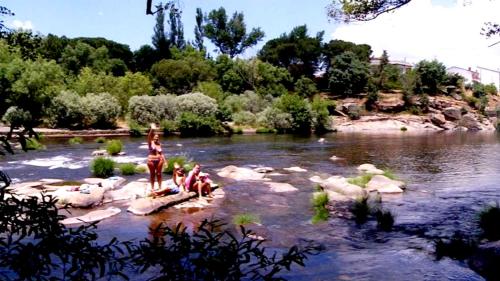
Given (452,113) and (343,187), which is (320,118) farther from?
(343,187)

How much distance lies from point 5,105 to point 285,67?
92982mm

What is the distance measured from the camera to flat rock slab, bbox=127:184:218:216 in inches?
560

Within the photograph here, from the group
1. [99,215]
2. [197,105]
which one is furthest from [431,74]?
[99,215]

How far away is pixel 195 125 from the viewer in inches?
2025

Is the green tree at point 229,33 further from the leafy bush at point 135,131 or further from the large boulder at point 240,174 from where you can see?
the large boulder at point 240,174

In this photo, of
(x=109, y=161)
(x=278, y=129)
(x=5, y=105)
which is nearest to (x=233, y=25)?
(x=278, y=129)

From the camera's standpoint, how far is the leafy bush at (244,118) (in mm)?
58938

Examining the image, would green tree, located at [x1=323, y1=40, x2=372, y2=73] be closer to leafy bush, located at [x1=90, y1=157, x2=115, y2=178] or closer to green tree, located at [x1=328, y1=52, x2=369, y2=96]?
green tree, located at [x1=328, y1=52, x2=369, y2=96]

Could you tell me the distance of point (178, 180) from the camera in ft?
57.0

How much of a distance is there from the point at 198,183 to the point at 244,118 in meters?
43.0

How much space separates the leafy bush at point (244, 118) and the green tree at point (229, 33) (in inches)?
1755

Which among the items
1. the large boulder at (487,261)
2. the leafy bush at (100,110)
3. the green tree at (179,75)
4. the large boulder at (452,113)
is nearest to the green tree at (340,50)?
the large boulder at (452,113)

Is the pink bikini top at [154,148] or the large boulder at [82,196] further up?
the pink bikini top at [154,148]

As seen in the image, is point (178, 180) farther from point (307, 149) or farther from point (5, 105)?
point (307, 149)
